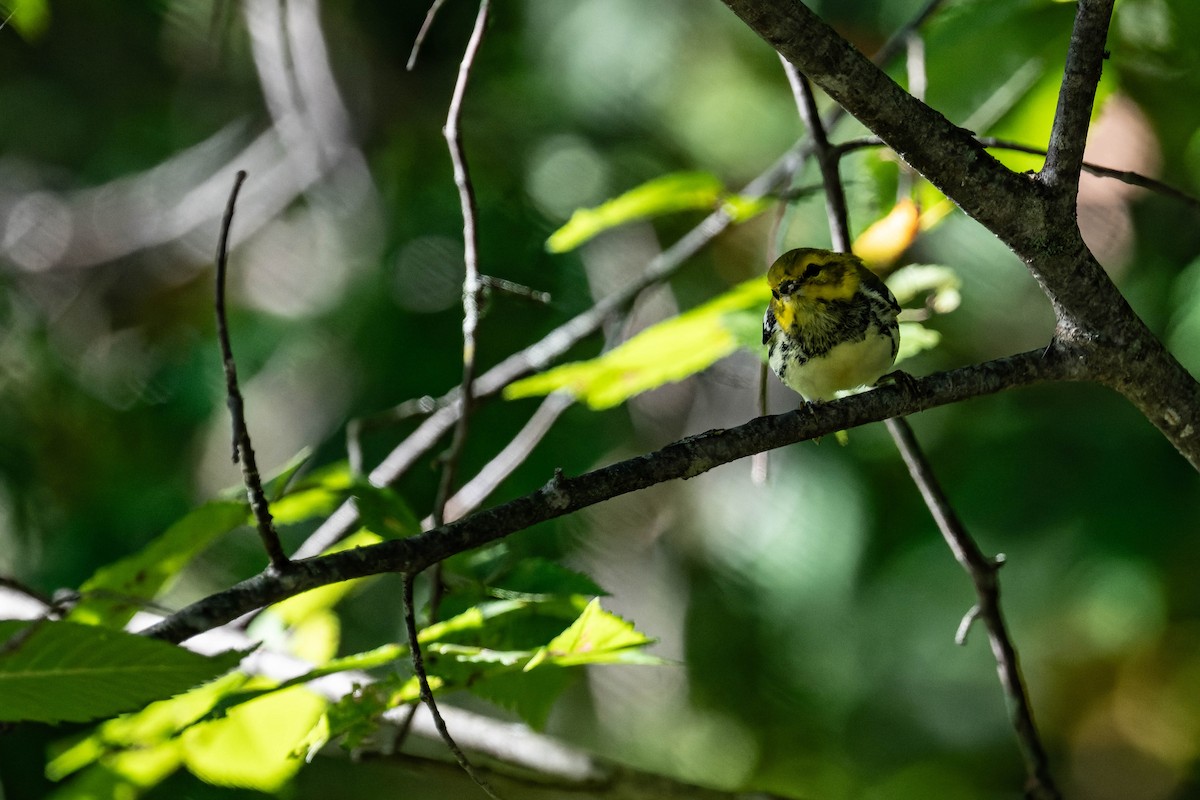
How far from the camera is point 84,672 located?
0.62 meters

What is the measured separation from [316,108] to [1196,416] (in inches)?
85.8

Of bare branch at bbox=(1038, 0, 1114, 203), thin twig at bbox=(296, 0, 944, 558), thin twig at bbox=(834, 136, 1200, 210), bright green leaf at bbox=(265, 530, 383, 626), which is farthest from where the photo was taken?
thin twig at bbox=(296, 0, 944, 558)

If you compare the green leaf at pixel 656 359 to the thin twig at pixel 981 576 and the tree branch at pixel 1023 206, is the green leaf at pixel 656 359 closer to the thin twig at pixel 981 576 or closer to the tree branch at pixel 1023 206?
the thin twig at pixel 981 576

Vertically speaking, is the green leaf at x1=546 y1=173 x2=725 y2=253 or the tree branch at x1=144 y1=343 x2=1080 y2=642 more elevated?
the green leaf at x1=546 y1=173 x2=725 y2=253

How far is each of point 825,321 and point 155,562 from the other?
28.4 inches

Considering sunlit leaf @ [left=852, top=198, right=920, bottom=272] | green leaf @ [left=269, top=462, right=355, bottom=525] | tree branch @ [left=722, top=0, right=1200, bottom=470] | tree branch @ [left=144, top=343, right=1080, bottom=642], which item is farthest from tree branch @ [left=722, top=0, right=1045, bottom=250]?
green leaf @ [left=269, top=462, right=355, bottom=525]

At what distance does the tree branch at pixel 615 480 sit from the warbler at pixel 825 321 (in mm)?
408

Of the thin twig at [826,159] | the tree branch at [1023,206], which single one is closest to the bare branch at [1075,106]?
the tree branch at [1023,206]

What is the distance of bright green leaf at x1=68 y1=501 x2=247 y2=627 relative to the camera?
0.92m

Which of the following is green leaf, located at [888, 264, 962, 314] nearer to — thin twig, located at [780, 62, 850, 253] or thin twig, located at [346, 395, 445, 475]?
thin twig, located at [780, 62, 850, 253]

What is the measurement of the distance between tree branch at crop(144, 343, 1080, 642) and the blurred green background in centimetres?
86

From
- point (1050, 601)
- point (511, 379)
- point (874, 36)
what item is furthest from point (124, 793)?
point (874, 36)

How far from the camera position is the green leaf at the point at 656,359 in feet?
3.44

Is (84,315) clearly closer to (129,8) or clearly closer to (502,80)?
(129,8)
